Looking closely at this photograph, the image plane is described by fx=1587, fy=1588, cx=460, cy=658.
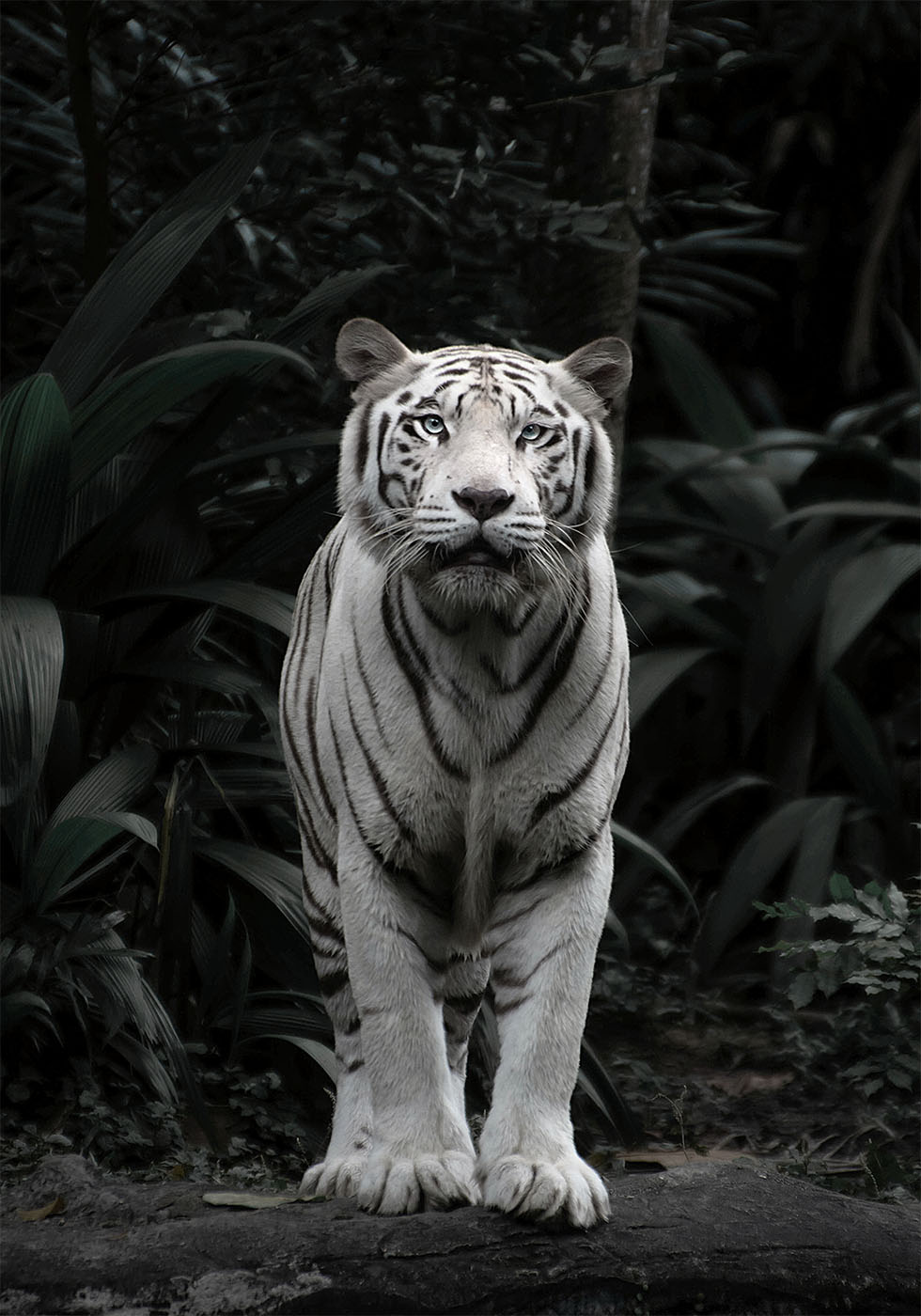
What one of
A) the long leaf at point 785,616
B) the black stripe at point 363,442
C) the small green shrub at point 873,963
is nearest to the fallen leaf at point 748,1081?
the small green shrub at point 873,963

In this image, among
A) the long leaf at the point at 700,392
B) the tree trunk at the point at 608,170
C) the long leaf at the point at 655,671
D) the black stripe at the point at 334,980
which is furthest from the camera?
the long leaf at the point at 700,392

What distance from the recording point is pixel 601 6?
185 inches

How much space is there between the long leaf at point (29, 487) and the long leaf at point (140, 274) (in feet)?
1.18

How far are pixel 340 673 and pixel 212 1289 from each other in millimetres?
1009

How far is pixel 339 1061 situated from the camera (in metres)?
2.96

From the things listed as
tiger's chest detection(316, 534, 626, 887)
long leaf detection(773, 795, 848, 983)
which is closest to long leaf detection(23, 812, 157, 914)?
tiger's chest detection(316, 534, 626, 887)

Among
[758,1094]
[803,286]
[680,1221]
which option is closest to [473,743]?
[680,1221]

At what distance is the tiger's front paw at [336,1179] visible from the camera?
2.71 m

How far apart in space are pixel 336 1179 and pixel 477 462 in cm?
126

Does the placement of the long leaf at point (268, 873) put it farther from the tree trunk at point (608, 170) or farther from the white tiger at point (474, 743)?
the tree trunk at point (608, 170)

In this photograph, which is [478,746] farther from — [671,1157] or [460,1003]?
[671,1157]

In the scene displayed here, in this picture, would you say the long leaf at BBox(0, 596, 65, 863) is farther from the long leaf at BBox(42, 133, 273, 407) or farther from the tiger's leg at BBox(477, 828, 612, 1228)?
the tiger's leg at BBox(477, 828, 612, 1228)

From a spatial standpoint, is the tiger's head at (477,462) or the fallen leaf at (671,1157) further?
the fallen leaf at (671,1157)

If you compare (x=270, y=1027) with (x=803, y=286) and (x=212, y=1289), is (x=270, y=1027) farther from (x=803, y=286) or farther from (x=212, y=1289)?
(x=803, y=286)
